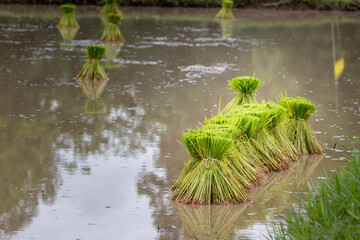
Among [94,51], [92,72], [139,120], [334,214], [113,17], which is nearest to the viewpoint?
[334,214]

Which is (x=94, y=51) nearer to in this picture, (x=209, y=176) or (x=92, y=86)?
(x=92, y=86)

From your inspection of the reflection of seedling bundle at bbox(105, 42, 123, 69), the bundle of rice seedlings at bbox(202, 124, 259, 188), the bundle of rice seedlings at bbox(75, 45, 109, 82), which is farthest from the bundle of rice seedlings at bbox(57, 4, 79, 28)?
the bundle of rice seedlings at bbox(202, 124, 259, 188)

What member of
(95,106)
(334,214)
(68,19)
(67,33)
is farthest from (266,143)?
(68,19)

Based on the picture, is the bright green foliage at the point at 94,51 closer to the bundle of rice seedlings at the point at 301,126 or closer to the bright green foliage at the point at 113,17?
the bundle of rice seedlings at the point at 301,126

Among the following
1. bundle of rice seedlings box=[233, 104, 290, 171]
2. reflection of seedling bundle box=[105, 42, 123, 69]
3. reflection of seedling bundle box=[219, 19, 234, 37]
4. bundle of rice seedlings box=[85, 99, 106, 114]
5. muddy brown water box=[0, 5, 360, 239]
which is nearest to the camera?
muddy brown water box=[0, 5, 360, 239]

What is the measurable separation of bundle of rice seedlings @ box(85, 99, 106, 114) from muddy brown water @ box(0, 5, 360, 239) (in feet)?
0.04

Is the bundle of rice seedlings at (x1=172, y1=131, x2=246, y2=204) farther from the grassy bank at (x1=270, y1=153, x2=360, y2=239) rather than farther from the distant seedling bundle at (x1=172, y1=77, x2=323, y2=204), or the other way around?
the grassy bank at (x1=270, y1=153, x2=360, y2=239)

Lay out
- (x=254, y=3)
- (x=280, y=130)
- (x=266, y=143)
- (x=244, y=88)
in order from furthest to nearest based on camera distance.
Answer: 1. (x=254, y=3)
2. (x=244, y=88)
3. (x=280, y=130)
4. (x=266, y=143)

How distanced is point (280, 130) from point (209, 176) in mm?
1594

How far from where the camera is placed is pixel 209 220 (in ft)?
15.6

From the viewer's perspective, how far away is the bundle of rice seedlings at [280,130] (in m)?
6.23

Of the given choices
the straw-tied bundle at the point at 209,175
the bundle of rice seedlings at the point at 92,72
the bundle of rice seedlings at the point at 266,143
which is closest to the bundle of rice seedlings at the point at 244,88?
the bundle of rice seedlings at the point at 266,143

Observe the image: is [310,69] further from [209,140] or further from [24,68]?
[209,140]

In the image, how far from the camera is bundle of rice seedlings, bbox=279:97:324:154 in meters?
6.49
